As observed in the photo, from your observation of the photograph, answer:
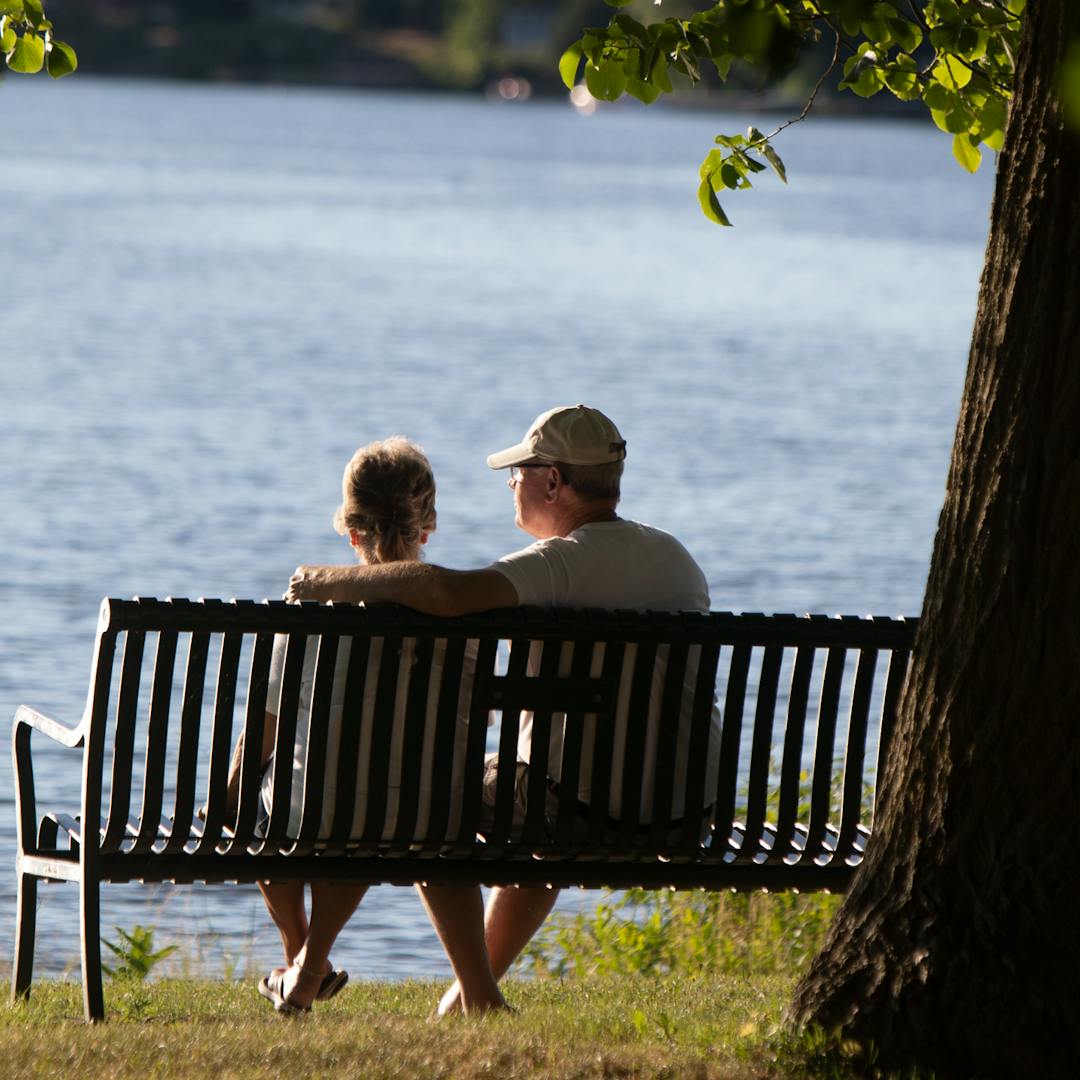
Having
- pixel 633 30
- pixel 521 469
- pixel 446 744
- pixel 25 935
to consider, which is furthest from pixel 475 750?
pixel 633 30

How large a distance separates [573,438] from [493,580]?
18.7 inches

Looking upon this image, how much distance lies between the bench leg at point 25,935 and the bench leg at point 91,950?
1.72 feet

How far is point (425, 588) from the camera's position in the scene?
468 centimetres

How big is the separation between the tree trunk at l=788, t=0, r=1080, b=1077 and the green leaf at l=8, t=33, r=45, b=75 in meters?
2.53

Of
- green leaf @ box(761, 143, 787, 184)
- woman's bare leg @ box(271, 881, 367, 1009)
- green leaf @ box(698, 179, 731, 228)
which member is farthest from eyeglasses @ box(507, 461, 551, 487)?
green leaf @ box(761, 143, 787, 184)

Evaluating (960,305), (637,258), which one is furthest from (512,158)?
(960,305)

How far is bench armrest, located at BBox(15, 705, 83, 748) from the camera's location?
16.5ft

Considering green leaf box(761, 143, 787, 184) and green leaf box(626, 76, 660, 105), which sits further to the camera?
green leaf box(761, 143, 787, 184)

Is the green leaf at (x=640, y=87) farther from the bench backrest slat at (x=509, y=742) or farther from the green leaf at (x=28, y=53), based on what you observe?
the bench backrest slat at (x=509, y=742)

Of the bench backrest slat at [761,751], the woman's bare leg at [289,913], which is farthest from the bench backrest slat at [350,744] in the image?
the bench backrest slat at [761,751]

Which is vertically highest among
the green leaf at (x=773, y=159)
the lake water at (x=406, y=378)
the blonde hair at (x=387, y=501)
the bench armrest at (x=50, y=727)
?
the green leaf at (x=773, y=159)

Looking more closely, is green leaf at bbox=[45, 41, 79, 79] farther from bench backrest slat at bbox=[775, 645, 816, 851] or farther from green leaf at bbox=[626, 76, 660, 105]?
bench backrest slat at bbox=[775, 645, 816, 851]

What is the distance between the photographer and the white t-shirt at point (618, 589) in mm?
4895

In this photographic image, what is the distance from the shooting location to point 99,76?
158m
